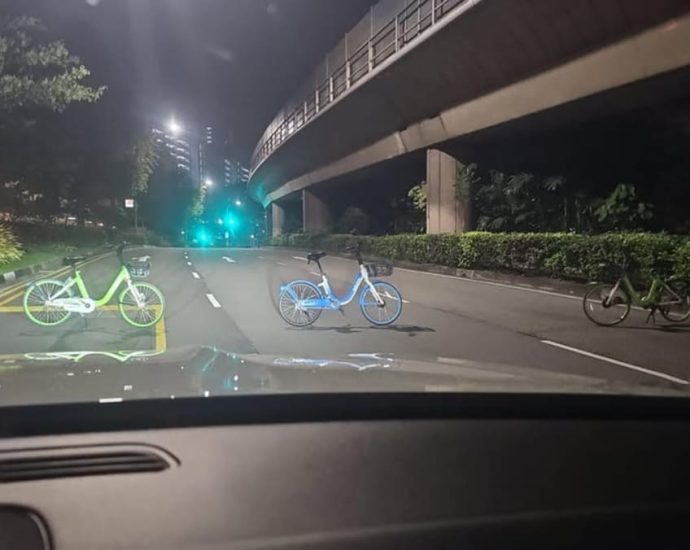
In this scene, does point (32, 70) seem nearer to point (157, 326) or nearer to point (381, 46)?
point (381, 46)

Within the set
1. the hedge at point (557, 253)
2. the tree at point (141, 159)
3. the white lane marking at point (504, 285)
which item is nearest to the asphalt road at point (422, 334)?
the white lane marking at point (504, 285)

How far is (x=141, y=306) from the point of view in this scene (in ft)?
38.3

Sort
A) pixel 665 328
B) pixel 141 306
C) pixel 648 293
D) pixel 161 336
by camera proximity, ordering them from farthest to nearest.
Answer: pixel 648 293
pixel 665 328
pixel 141 306
pixel 161 336

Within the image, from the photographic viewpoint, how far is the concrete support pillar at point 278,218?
70.4 meters

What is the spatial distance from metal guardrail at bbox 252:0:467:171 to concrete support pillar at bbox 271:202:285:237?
86.6ft

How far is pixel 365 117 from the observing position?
3303 centimetres

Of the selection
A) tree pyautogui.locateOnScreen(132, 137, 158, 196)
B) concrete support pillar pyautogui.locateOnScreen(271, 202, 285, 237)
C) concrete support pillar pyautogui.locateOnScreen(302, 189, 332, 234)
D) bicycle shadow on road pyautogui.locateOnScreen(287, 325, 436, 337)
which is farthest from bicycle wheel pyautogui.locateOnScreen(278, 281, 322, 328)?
concrete support pillar pyautogui.locateOnScreen(271, 202, 285, 237)

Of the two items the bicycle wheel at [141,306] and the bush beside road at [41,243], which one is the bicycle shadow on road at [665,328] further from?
the bush beside road at [41,243]

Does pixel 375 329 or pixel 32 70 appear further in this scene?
pixel 32 70

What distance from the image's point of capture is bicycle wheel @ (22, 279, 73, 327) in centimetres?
1138

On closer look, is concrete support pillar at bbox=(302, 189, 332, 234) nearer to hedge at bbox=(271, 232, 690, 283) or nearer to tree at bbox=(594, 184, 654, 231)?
hedge at bbox=(271, 232, 690, 283)

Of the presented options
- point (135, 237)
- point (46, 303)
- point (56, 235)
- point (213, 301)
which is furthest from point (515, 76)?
point (135, 237)

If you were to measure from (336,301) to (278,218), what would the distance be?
60.2 metres

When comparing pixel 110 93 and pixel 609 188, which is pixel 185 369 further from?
pixel 110 93
